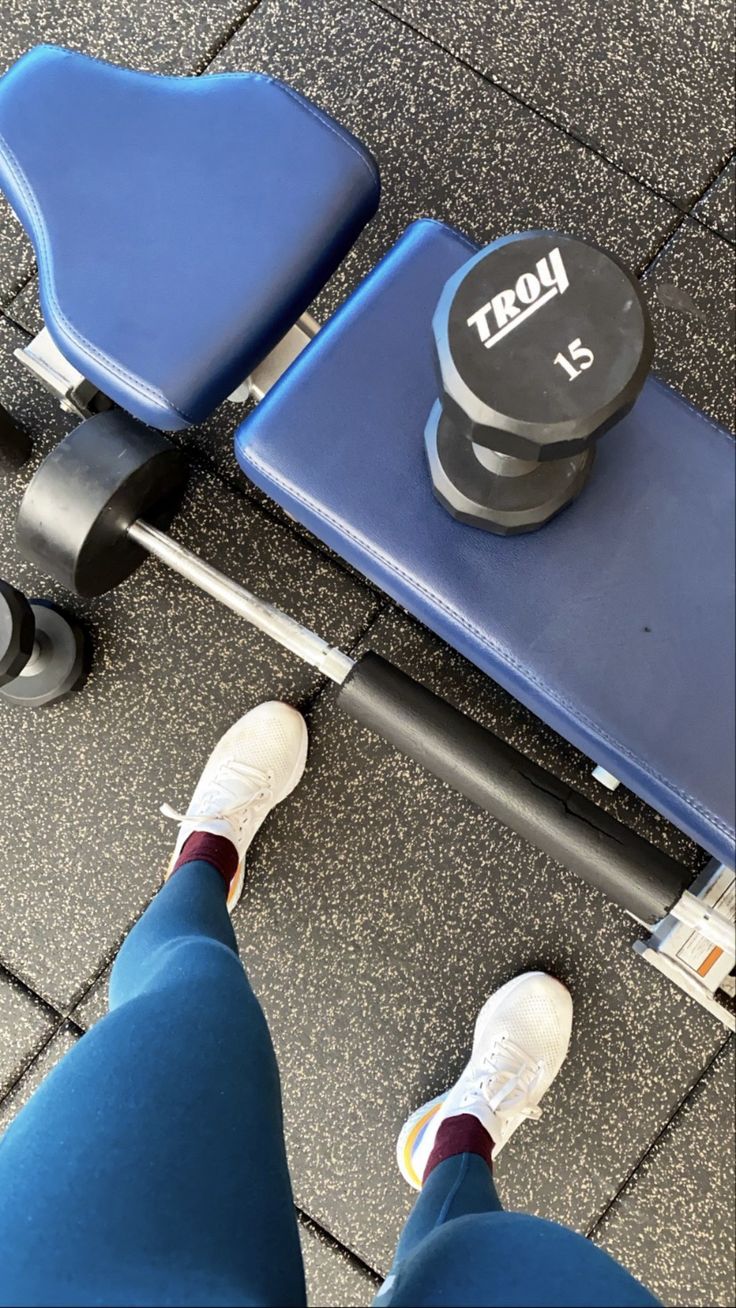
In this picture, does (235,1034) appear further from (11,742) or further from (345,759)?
(11,742)

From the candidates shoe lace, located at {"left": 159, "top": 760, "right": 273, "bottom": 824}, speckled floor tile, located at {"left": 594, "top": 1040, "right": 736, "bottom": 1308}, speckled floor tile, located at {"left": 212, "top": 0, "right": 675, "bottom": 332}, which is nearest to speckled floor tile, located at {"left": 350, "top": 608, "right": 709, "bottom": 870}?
shoe lace, located at {"left": 159, "top": 760, "right": 273, "bottom": 824}

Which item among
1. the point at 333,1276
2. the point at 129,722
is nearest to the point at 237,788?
the point at 129,722

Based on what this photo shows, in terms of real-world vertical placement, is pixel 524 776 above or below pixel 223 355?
below

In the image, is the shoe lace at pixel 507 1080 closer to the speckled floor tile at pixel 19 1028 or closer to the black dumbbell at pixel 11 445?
the speckled floor tile at pixel 19 1028

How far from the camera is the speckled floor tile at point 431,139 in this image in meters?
1.32

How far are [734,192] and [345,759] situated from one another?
3.15 feet

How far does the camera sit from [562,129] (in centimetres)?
135

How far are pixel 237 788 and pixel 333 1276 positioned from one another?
0.64 meters

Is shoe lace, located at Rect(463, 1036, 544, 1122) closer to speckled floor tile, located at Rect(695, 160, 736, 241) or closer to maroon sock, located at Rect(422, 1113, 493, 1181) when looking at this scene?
maroon sock, located at Rect(422, 1113, 493, 1181)

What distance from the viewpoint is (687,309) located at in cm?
132

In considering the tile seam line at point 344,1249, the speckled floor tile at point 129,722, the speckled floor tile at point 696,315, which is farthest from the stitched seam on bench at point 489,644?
the tile seam line at point 344,1249

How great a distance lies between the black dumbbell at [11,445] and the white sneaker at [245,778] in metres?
0.44

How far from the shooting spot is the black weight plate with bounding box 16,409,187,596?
1.00 m

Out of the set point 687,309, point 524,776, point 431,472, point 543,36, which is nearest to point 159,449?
point 431,472
